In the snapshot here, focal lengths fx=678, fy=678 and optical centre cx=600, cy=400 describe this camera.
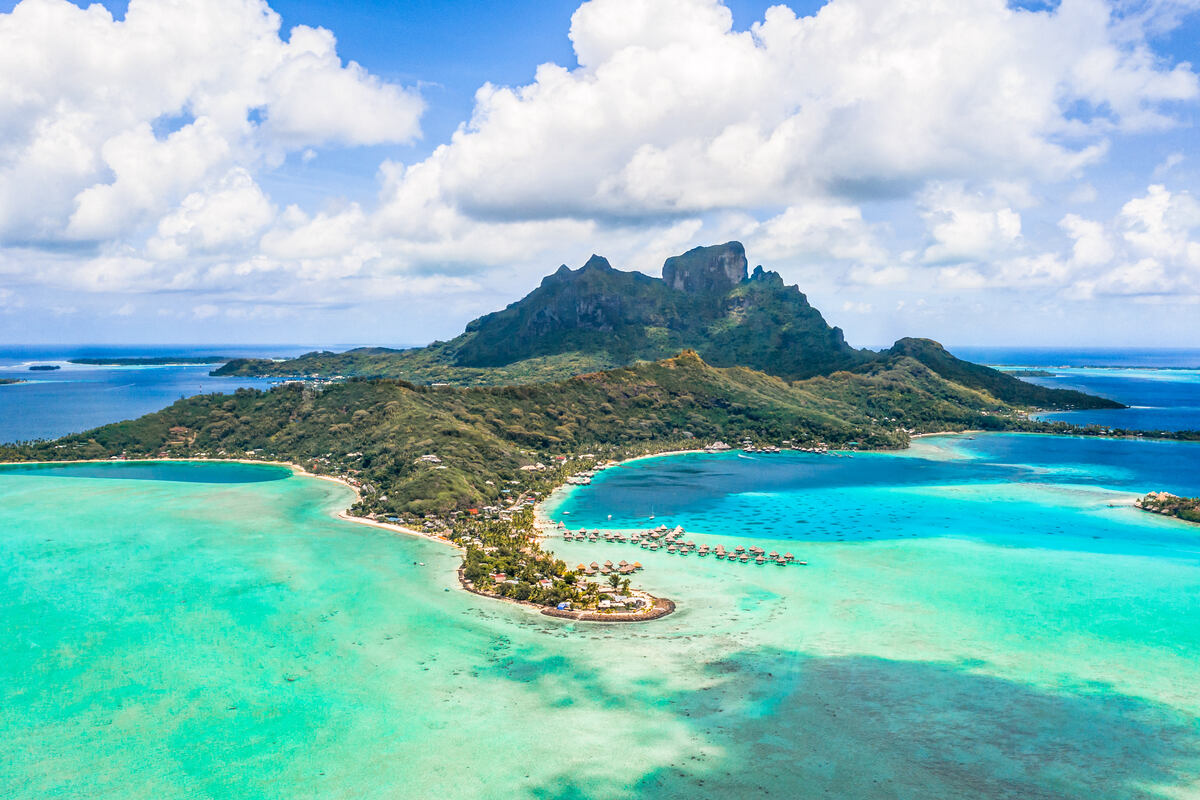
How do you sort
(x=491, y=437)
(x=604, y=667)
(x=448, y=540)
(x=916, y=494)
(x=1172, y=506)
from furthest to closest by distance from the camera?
(x=491, y=437) < (x=916, y=494) < (x=1172, y=506) < (x=448, y=540) < (x=604, y=667)

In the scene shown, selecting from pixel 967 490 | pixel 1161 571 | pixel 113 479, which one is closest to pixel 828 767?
pixel 1161 571

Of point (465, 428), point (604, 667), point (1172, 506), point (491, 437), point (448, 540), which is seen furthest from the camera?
point (491, 437)

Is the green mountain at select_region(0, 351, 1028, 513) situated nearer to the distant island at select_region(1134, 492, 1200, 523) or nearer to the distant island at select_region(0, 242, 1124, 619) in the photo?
the distant island at select_region(0, 242, 1124, 619)

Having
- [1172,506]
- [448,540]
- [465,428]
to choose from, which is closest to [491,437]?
[465,428]

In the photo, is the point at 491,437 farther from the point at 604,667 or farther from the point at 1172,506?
the point at 1172,506

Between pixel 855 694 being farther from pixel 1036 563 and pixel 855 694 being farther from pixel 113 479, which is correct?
pixel 113 479

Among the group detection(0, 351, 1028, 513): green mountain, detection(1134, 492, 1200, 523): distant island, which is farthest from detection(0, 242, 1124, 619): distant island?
detection(1134, 492, 1200, 523): distant island

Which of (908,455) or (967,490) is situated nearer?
(967,490)
